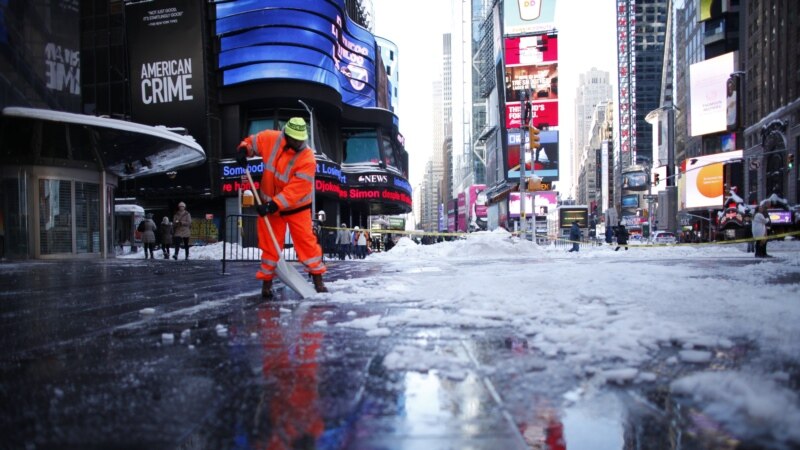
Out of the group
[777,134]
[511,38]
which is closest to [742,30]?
[777,134]

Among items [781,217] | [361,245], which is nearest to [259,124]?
[361,245]

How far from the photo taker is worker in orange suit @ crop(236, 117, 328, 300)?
5.80 metres

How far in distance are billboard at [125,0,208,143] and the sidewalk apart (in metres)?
32.2

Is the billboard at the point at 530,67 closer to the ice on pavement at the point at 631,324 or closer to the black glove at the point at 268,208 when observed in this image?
the ice on pavement at the point at 631,324

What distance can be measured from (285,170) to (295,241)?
845 mm

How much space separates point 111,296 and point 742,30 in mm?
92319

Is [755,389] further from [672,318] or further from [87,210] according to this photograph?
[87,210]

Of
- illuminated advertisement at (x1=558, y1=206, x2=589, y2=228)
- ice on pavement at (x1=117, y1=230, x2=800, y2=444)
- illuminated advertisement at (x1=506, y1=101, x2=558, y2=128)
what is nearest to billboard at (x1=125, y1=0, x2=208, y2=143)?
ice on pavement at (x1=117, y1=230, x2=800, y2=444)

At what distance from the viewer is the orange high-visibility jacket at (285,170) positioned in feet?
19.1

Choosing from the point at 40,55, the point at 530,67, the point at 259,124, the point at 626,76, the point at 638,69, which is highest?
the point at 638,69

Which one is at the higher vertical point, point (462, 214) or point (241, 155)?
point (462, 214)

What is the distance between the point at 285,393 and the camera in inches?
85.0

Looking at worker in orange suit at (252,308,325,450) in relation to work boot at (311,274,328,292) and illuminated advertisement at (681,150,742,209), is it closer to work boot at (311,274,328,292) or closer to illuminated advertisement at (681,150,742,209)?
work boot at (311,274,328,292)

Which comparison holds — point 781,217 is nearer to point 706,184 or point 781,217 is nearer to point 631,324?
point 706,184
